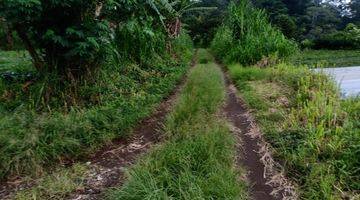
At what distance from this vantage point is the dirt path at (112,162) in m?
2.92

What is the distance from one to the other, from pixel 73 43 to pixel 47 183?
2.01 m

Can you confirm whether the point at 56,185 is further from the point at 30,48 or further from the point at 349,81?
the point at 349,81

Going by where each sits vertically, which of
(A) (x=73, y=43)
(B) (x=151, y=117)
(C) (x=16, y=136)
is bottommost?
(B) (x=151, y=117)

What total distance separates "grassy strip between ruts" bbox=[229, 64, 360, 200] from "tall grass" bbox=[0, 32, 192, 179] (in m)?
1.76

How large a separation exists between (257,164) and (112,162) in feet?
4.84

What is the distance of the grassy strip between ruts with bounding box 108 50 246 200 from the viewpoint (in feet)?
8.51

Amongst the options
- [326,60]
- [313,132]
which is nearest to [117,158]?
[313,132]

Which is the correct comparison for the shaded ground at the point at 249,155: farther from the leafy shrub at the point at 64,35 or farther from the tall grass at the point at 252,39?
the tall grass at the point at 252,39

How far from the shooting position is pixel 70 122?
3709 millimetres

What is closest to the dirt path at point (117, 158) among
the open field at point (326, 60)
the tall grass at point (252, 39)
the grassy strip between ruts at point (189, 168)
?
the grassy strip between ruts at point (189, 168)

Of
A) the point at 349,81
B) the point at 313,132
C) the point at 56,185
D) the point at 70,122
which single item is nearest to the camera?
the point at 56,185

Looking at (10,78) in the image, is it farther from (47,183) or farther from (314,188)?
(314,188)

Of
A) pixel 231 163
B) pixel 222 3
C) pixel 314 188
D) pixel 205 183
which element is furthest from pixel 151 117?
pixel 222 3

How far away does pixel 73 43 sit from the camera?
14.2 ft
